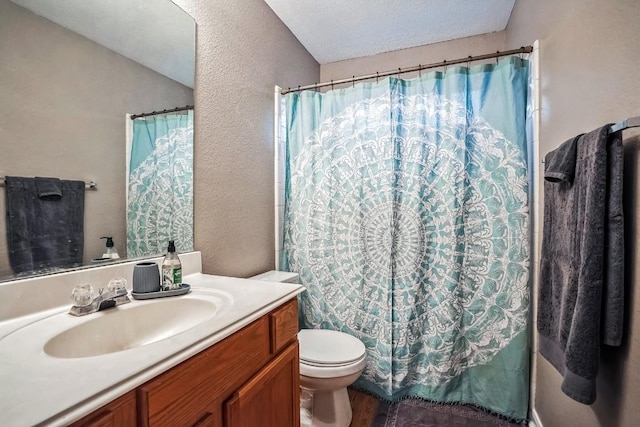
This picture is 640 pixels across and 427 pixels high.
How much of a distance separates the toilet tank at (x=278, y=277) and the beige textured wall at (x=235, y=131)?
50mm

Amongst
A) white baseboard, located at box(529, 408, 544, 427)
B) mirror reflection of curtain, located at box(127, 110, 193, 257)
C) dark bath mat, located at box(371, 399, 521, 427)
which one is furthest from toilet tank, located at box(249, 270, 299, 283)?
white baseboard, located at box(529, 408, 544, 427)

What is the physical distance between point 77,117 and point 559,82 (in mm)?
1833

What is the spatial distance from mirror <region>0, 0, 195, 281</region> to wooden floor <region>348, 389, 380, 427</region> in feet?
4.75

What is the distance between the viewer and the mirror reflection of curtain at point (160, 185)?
1.15 meters

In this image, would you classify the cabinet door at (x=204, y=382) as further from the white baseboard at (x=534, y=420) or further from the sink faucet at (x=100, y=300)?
the white baseboard at (x=534, y=420)

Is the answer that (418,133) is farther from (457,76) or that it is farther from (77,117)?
(77,117)

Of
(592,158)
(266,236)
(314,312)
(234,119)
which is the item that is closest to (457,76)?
(592,158)

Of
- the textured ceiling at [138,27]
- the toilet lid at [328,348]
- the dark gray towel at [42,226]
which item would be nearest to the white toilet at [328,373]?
the toilet lid at [328,348]

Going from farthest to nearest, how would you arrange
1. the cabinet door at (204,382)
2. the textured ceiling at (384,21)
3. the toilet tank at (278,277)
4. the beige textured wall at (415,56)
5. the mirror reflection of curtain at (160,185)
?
1. the beige textured wall at (415,56)
2. the textured ceiling at (384,21)
3. the toilet tank at (278,277)
4. the mirror reflection of curtain at (160,185)
5. the cabinet door at (204,382)

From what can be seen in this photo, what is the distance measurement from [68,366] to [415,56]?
2.80m

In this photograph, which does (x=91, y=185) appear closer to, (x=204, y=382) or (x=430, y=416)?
(x=204, y=382)

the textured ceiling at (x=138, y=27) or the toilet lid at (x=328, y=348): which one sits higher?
the textured ceiling at (x=138, y=27)

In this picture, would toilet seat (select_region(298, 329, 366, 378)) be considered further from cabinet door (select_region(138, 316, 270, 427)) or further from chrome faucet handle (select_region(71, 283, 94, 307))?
chrome faucet handle (select_region(71, 283, 94, 307))

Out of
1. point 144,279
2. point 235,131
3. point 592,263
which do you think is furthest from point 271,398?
point 235,131
